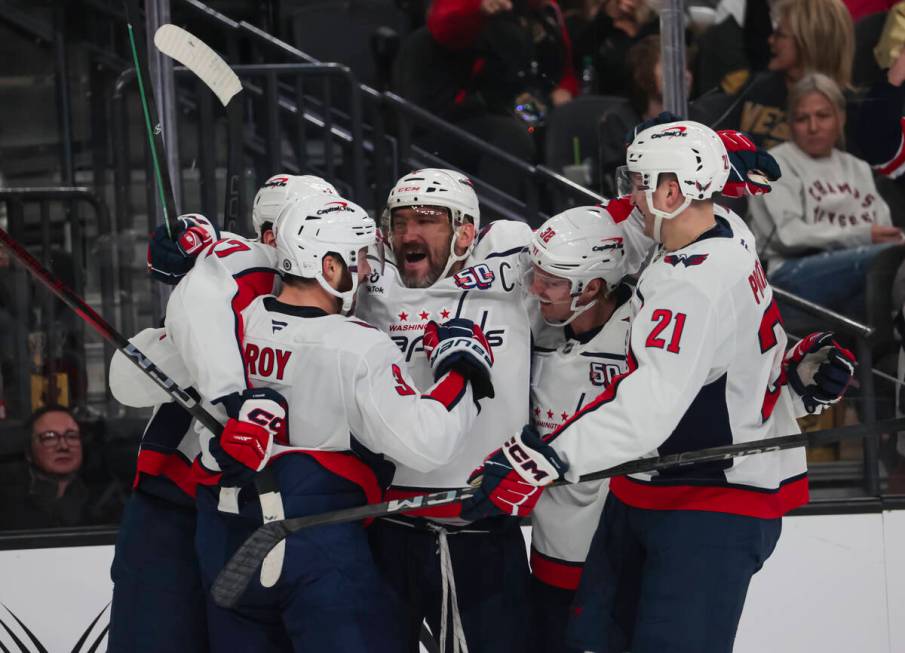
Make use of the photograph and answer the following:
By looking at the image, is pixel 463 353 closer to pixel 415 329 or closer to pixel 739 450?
pixel 415 329

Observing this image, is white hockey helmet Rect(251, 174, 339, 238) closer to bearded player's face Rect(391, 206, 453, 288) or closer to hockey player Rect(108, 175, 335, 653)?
hockey player Rect(108, 175, 335, 653)

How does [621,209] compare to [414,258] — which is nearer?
[621,209]

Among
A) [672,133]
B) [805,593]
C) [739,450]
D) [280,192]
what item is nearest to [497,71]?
[280,192]

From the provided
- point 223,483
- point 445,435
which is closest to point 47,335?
point 223,483

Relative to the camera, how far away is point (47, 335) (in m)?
3.27

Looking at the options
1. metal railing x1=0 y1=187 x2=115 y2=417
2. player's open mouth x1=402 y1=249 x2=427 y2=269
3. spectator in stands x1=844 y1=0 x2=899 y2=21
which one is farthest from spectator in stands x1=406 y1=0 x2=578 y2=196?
player's open mouth x1=402 y1=249 x2=427 y2=269

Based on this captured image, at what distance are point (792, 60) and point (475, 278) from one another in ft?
5.40

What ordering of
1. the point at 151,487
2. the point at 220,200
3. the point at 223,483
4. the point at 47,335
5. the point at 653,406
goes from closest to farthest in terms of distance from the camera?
1. the point at 653,406
2. the point at 223,483
3. the point at 151,487
4. the point at 47,335
5. the point at 220,200

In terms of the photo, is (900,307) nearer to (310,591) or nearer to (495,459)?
(495,459)

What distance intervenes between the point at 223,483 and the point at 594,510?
764 mm

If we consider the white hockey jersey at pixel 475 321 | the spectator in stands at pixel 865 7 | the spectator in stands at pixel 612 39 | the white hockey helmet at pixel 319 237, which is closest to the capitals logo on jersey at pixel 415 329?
the white hockey jersey at pixel 475 321

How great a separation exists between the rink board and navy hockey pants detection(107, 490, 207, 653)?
2.01ft

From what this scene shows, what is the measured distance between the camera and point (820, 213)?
3.57 metres

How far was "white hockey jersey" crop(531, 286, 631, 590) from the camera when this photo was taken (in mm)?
2453
